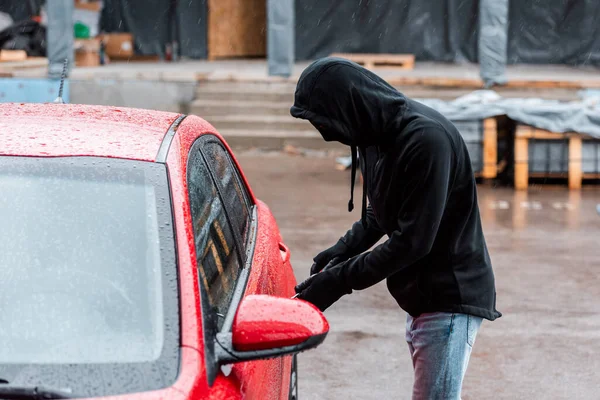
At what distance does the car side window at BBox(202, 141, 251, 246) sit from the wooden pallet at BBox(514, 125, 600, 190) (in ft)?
25.7

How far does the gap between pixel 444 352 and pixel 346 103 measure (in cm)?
→ 88

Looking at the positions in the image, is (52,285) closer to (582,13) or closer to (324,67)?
(324,67)

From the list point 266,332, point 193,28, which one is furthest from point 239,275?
point 193,28

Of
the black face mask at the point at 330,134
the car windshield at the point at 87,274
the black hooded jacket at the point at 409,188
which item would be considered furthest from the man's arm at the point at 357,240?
the car windshield at the point at 87,274

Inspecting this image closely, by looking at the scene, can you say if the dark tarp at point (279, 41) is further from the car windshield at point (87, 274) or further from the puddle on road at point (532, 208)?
the car windshield at point (87, 274)

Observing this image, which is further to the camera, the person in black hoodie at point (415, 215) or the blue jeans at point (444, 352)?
the blue jeans at point (444, 352)

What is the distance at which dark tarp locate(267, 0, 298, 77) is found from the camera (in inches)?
632

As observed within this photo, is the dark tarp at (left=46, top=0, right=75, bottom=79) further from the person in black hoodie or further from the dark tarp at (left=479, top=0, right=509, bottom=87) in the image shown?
the person in black hoodie

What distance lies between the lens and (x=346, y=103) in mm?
2941

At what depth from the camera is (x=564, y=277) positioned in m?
7.46

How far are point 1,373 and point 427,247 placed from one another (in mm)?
1314

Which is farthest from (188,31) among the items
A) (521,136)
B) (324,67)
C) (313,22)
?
(324,67)

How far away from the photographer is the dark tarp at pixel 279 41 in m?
16.0

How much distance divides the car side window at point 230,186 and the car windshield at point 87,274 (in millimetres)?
696
